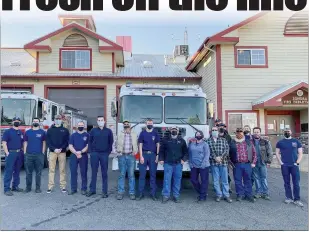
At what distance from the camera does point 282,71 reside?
15328 mm

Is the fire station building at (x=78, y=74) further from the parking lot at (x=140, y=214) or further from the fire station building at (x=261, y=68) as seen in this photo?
the parking lot at (x=140, y=214)

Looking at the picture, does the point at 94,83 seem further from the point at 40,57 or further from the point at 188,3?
the point at 188,3

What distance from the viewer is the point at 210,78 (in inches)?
643

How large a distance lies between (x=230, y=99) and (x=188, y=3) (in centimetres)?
968

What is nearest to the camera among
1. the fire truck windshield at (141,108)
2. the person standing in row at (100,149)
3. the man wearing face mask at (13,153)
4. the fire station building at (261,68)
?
the person standing in row at (100,149)

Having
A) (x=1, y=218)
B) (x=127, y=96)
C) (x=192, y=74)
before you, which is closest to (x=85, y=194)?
(x=1, y=218)

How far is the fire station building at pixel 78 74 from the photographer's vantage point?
17766 mm

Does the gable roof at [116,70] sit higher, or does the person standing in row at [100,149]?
the gable roof at [116,70]

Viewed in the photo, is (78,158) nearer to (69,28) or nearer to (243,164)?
(243,164)

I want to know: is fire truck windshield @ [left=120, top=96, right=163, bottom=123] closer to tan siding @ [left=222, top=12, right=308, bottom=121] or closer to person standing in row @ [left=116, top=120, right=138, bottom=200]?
person standing in row @ [left=116, top=120, right=138, bottom=200]

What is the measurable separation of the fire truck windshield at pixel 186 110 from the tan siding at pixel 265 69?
7231 millimetres

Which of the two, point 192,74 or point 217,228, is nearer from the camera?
point 217,228

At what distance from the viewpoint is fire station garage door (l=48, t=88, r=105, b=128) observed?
17922mm

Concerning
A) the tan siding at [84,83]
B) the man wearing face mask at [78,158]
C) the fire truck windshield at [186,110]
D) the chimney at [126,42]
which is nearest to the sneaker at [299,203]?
the fire truck windshield at [186,110]
